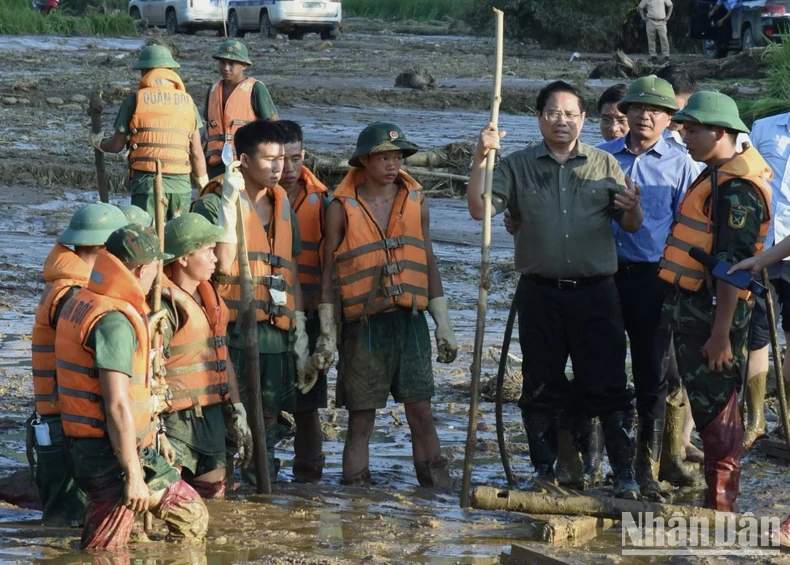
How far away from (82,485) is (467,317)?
5.59m

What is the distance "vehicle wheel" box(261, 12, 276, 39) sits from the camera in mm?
35531

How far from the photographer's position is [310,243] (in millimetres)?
6934

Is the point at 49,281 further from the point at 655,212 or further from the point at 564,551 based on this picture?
the point at 655,212

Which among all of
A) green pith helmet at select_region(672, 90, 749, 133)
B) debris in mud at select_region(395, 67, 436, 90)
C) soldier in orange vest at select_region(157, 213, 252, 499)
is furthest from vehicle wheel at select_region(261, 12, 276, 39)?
green pith helmet at select_region(672, 90, 749, 133)

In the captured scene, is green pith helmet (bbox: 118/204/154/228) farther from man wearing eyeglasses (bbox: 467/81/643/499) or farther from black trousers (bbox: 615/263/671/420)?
black trousers (bbox: 615/263/671/420)

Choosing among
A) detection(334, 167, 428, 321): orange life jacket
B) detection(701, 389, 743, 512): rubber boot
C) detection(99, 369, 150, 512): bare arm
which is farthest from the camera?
detection(334, 167, 428, 321): orange life jacket

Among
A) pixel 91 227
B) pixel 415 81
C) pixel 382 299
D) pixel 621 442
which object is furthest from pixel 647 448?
pixel 415 81

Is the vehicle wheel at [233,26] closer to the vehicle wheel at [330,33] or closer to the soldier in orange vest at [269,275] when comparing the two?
the vehicle wheel at [330,33]

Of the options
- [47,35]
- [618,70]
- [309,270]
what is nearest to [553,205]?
[309,270]

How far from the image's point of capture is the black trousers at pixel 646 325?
671 centimetres

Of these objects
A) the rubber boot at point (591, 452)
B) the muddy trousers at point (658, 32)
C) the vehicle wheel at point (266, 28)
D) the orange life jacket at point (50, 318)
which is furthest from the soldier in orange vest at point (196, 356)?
the vehicle wheel at point (266, 28)

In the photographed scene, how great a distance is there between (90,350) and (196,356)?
911 mm

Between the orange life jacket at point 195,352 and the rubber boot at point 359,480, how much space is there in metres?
0.99

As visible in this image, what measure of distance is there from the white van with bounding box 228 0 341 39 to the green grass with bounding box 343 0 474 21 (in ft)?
47.1
